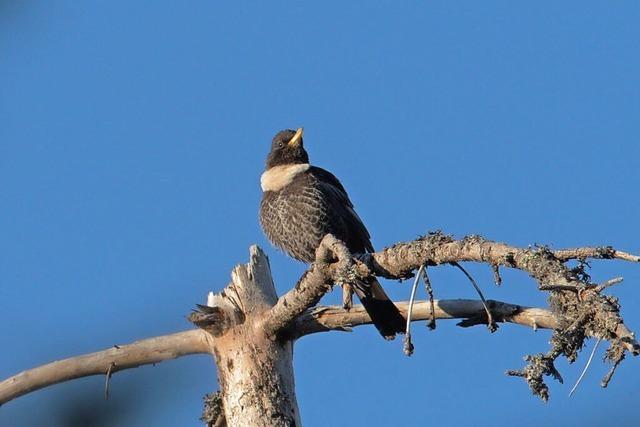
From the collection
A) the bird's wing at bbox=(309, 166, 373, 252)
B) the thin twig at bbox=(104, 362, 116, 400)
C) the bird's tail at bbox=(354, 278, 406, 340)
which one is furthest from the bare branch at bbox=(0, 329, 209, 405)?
the bird's wing at bbox=(309, 166, 373, 252)

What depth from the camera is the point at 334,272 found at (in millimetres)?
5242

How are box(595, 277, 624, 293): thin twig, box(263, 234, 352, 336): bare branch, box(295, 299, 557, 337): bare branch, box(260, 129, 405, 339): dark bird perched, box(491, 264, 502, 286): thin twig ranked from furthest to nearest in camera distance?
box(260, 129, 405, 339): dark bird perched < box(295, 299, 557, 337): bare branch < box(263, 234, 352, 336): bare branch < box(491, 264, 502, 286): thin twig < box(595, 277, 624, 293): thin twig

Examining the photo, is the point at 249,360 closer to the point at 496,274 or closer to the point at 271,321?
the point at 271,321

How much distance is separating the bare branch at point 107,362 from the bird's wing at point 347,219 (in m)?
1.55

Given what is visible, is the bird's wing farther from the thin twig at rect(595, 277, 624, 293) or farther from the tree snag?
the thin twig at rect(595, 277, 624, 293)

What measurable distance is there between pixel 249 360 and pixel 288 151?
8.48 ft

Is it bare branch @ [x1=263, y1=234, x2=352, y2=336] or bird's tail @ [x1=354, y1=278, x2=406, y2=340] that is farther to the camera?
bird's tail @ [x1=354, y1=278, x2=406, y2=340]

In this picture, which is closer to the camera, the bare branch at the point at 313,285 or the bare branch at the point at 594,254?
the bare branch at the point at 594,254

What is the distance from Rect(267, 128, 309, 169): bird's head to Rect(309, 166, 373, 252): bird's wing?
595mm

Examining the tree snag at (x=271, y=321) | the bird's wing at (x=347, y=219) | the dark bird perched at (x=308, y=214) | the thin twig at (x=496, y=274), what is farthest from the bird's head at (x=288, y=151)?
the thin twig at (x=496, y=274)

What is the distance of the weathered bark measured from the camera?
581 centimetres

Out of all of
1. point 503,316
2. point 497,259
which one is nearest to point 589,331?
point 497,259

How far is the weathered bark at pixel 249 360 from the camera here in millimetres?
5812

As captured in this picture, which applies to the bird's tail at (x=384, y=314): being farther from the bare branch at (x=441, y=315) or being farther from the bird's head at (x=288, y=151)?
the bird's head at (x=288, y=151)
